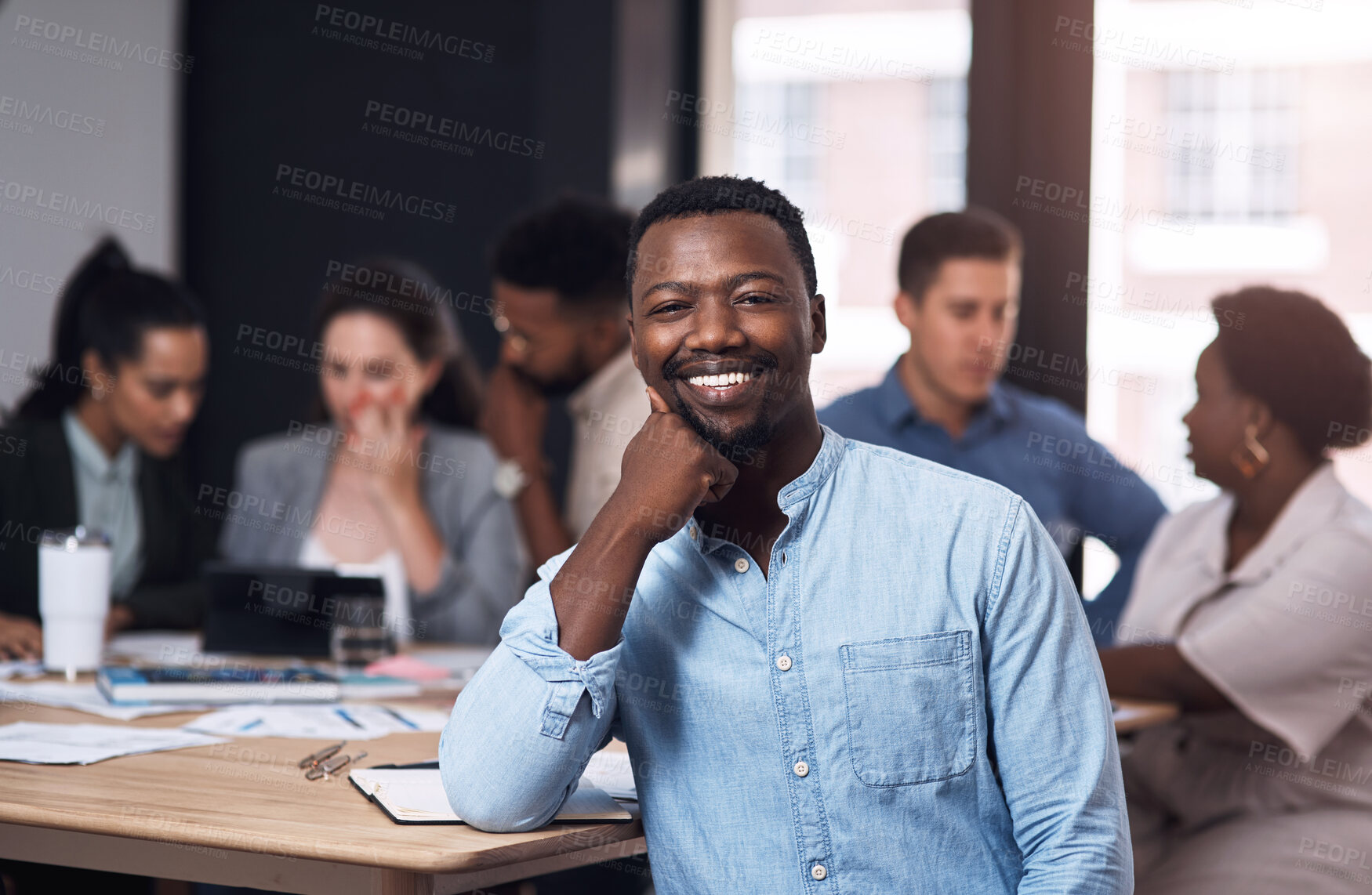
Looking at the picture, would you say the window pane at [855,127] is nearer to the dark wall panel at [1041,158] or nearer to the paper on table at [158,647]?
the dark wall panel at [1041,158]

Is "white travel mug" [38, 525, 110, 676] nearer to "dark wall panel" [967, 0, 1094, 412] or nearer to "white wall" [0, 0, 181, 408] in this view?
"white wall" [0, 0, 181, 408]

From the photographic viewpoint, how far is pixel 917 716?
4.15 ft

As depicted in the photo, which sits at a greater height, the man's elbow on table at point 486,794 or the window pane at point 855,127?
the window pane at point 855,127

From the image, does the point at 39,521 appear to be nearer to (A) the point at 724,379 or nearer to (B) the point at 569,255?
(B) the point at 569,255

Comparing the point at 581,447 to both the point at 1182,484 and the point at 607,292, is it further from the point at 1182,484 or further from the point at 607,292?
the point at 1182,484

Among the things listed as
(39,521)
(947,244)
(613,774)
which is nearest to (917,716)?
(613,774)

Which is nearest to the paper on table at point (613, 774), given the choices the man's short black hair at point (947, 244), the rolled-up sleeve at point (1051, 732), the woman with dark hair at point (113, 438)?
the rolled-up sleeve at point (1051, 732)

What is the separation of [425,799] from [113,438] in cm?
187

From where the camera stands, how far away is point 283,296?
13.1 ft

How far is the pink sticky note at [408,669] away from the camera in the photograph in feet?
7.34

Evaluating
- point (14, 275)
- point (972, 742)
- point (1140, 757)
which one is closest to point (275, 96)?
point (14, 275)

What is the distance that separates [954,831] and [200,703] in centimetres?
121

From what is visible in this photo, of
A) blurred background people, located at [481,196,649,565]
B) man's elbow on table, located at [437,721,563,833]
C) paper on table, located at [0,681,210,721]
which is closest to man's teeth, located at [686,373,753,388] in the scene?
man's elbow on table, located at [437,721,563,833]

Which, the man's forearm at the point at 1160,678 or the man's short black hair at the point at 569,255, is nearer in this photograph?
the man's forearm at the point at 1160,678
